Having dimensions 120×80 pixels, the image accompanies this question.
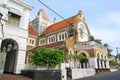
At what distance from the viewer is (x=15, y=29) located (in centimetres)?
1563

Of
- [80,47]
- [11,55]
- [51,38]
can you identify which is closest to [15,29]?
[11,55]

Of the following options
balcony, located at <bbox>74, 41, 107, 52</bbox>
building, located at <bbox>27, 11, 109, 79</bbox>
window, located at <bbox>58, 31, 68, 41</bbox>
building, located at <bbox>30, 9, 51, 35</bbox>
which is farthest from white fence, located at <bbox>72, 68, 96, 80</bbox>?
building, located at <bbox>30, 9, 51, 35</bbox>

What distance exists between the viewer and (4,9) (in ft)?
47.0

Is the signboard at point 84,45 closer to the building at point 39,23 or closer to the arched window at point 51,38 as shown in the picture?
the arched window at point 51,38

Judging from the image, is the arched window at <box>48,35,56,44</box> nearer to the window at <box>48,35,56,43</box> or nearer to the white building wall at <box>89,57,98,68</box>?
the window at <box>48,35,56,43</box>

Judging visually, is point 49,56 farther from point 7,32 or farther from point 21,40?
point 7,32

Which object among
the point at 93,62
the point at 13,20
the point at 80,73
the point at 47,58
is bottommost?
the point at 80,73

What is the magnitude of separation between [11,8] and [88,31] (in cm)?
2491

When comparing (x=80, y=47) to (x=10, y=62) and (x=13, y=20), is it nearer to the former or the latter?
(x=10, y=62)

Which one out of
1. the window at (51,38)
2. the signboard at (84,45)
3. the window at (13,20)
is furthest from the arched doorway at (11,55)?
the window at (51,38)

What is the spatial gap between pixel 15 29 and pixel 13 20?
126 cm

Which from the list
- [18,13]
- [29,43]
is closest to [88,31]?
[29,43]

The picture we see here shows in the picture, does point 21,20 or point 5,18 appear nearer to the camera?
point 5,18

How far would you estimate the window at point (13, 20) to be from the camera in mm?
15633
